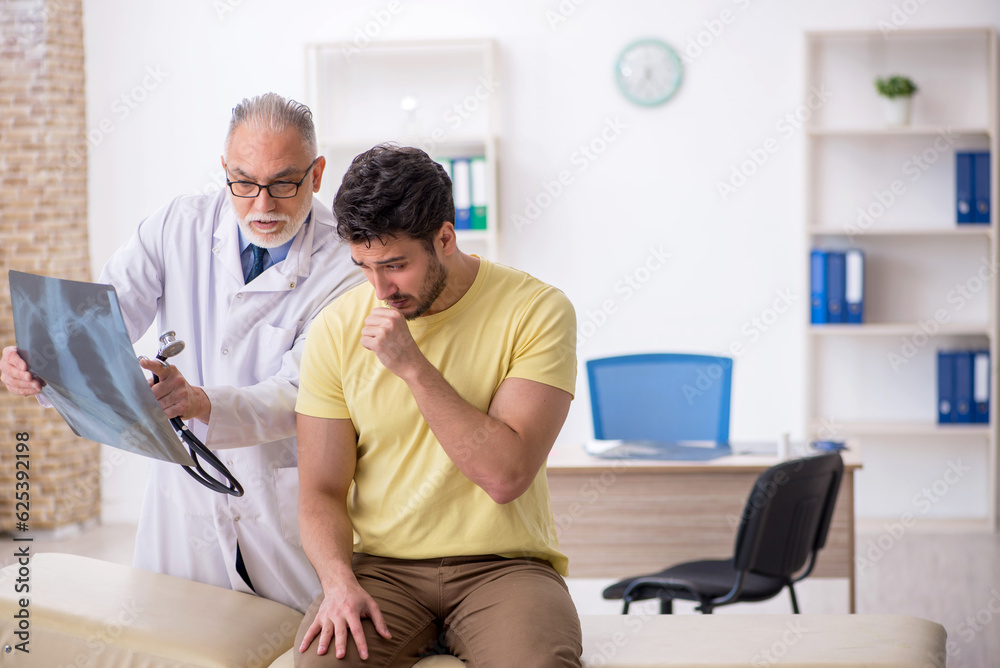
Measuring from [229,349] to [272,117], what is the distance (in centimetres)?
45

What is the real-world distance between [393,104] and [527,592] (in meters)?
3.57

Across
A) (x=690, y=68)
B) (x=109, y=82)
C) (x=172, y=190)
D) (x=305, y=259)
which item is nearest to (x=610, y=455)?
(x=305, y=259)

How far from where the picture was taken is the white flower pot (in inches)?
175

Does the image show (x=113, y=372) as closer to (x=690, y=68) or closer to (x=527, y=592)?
(x=527, y=592)

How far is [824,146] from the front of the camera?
4.62 meters

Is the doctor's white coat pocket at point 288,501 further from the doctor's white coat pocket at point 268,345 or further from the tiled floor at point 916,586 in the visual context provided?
the tiled floor at point 916,586

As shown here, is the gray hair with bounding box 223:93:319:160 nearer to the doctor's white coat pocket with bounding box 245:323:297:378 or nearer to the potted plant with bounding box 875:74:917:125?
the doctor's white coat pocket with bounding box 245:323:297:378

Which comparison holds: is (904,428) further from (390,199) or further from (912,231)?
(390,199)

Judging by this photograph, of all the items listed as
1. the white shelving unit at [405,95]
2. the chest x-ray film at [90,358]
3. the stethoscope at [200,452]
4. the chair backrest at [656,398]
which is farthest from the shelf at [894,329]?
the chest x-ray film at [90,358]

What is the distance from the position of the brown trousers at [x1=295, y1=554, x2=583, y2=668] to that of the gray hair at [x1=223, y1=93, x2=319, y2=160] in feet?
2.54

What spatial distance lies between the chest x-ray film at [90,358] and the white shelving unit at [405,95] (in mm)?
3115

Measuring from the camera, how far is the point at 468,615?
5.07ft

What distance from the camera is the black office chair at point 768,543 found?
245 cm

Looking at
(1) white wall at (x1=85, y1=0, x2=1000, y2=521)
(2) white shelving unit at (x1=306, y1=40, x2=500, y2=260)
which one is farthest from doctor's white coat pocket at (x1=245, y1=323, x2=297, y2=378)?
(1) white wall at (x1=85, y1=0, x2=1000, y2=521)
